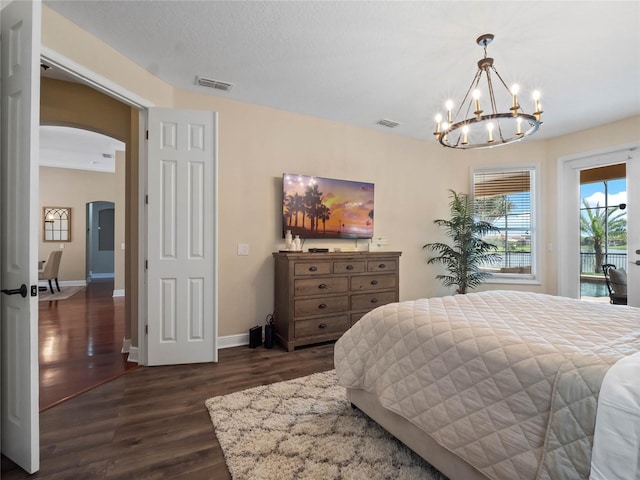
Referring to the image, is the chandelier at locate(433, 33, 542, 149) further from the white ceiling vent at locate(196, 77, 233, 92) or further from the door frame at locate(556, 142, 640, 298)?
the white ceiling vent at locate(196, 77, 233, 92)

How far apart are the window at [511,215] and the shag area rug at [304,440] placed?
3.90 metres

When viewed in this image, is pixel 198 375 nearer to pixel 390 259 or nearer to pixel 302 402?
pixel 302 402

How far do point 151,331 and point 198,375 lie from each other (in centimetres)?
63

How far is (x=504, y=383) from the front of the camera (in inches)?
47.6

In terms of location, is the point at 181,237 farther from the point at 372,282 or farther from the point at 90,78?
the point at 372,282

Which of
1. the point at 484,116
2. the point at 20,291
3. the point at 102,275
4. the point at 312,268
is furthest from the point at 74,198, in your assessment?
the point at 484,116

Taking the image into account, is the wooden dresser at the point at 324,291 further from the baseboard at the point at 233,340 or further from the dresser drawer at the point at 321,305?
the baseboard at the point at 233,340

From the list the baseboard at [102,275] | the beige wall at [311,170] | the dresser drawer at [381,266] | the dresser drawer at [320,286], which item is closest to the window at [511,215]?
the beige wall at [311,170]

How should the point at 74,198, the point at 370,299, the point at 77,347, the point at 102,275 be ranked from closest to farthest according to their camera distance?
the point at 77,347
the point at 370,299
the point at 74,198
the point at 102,275

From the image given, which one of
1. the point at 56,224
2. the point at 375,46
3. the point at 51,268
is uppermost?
the point at 375,46

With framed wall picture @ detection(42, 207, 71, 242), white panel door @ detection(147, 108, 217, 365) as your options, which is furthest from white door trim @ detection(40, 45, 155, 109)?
framed wall picture @ detection(42, 207, 71, 242)

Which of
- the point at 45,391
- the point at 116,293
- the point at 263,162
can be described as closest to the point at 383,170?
the point at 263,162

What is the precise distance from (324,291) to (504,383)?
245 cm

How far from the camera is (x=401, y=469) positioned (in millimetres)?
1592
